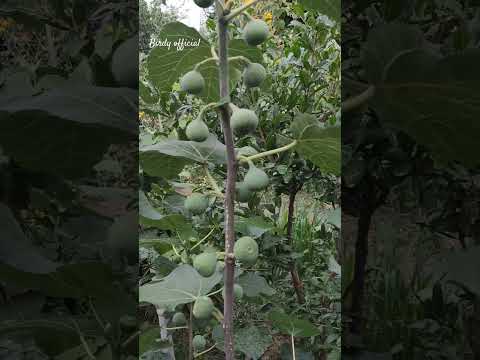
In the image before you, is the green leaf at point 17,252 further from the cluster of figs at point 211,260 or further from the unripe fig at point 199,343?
the unripe fig at point 199,343

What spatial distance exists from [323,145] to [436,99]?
10 centimetres

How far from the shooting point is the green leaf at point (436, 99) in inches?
8.7

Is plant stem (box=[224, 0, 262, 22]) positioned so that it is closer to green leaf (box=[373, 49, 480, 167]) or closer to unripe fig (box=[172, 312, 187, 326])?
green leaf (box=[373, 49, 480, 167])

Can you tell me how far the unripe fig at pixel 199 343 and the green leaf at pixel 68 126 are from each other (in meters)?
0.23

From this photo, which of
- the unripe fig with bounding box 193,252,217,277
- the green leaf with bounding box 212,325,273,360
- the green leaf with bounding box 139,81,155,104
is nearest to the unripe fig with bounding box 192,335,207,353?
the green leaf with bounding box 212,325,273,360

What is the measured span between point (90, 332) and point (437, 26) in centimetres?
31

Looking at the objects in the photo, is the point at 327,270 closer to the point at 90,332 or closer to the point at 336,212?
the point at 336,212

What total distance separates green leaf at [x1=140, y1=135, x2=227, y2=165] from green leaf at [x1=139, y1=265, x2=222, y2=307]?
0.11 metres

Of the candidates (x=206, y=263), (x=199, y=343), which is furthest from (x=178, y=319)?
(x=206, y=263)

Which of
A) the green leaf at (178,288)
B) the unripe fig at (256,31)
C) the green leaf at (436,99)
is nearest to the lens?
the green leaf at (436,99)

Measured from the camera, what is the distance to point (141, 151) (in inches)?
15.1

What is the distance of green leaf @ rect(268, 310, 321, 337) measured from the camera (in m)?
0.45

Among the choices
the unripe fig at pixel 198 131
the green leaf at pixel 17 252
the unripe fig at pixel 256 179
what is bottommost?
the green leaf at pixel 17 252

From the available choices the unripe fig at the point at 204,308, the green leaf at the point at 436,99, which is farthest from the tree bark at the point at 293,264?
the green leaf at the point at 436,99
